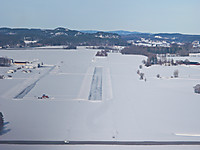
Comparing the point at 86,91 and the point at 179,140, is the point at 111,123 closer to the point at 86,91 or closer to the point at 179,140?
the point at 179,140

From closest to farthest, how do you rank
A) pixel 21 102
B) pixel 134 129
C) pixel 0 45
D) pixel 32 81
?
pixel 134 129
pixel 21 102
pixel 32 81
pixel 0 45

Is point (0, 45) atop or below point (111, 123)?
atop

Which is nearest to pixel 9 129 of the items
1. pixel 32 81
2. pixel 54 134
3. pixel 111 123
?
pixel 54 134

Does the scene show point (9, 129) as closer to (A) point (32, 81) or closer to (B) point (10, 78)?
(A) point (32, 81)

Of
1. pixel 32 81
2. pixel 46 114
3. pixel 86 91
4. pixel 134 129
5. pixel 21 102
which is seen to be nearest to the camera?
pixel 134 129

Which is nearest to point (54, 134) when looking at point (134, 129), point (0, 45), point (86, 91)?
point (134, 129)

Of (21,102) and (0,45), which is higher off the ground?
(0,45)

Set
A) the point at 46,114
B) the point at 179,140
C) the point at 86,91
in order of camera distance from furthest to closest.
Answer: the point at 86,91, the point at 46,114, the point at 179,140

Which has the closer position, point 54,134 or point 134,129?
point 54,134

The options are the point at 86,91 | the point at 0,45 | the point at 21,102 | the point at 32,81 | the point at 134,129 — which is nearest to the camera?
the point at 134,129
